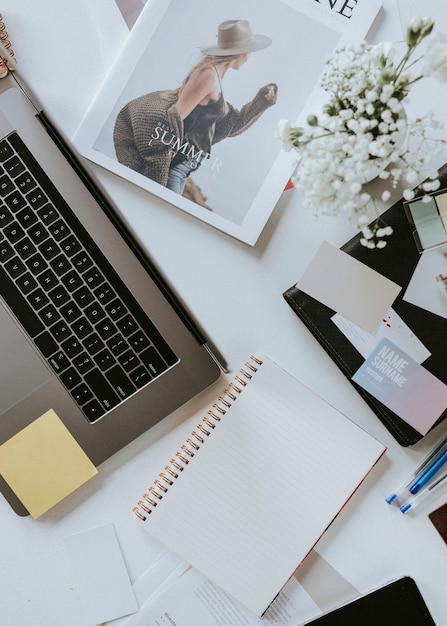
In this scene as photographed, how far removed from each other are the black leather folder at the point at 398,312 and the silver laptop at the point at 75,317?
0.15 meters

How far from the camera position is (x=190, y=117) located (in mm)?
812

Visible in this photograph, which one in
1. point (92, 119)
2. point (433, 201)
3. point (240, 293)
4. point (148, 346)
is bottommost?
point (148, 346)

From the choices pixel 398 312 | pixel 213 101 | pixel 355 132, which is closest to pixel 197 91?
pixel 213 101

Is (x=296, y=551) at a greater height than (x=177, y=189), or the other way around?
(x=177, y=189)

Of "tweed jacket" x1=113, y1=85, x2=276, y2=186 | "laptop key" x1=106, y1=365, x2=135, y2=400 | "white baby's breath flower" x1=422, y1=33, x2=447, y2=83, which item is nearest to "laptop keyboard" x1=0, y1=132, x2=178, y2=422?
"laptop key" x1=106, y1=365, x2=135, y2=400

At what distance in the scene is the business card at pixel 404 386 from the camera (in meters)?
0.77

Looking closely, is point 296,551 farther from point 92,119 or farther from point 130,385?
point 92,119

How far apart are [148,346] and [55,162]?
10.8 inches

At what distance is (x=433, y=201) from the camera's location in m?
0.76

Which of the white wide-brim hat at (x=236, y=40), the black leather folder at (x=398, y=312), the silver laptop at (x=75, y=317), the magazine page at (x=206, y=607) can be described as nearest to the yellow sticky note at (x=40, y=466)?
the silver laptop at (x=75, y=317)

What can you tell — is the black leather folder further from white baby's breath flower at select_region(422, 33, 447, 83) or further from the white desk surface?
white baby's breath flower at select_region(422, 33, 447, 83)

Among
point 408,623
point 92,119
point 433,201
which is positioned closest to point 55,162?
point 92,119

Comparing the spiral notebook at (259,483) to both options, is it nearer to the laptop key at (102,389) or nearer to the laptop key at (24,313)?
the laptop key at (102,389)

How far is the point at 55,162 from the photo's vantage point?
80 centimetres
